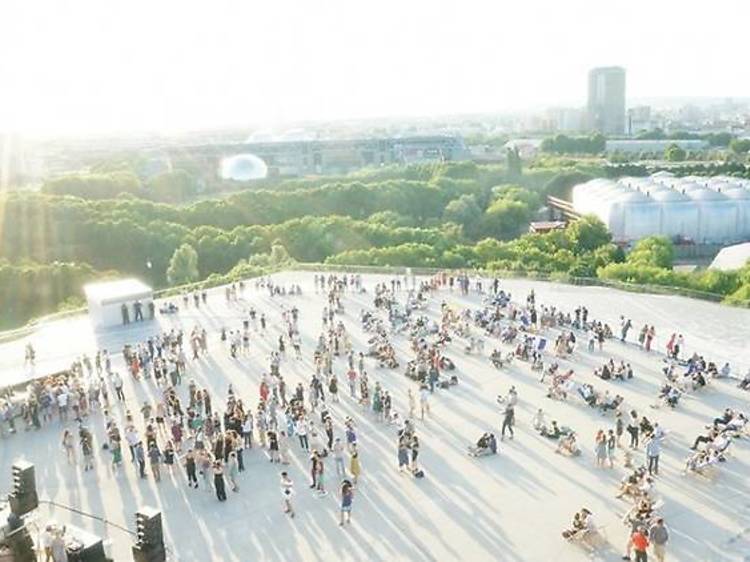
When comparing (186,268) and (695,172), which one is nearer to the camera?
(186,268)

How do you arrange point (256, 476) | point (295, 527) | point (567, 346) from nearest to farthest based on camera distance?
point (295, 527)
point (256, 476)
point (567, 346)

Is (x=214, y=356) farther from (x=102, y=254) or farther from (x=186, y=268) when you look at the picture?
(x=102, y=254)

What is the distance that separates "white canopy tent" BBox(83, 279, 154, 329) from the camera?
29.5 metres

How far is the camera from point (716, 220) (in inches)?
2530

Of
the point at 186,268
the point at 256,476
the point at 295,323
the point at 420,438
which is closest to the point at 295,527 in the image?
the point at 256,476

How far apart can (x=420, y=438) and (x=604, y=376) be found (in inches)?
275

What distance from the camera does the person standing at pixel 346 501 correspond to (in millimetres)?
14453

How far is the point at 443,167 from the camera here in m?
94.2

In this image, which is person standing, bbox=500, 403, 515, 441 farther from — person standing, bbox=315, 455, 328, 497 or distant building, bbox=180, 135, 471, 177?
distant building, bbox=180, 135, 471, 177

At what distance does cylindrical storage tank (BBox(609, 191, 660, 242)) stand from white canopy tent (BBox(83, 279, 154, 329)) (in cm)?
4409

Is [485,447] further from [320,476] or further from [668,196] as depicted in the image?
[668,196]

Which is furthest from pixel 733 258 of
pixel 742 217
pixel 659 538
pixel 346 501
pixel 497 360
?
pixel 346 501

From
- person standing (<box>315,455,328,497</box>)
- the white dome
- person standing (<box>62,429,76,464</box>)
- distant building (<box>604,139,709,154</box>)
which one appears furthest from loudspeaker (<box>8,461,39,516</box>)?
distant building (<box>604,139,709,154</box>)

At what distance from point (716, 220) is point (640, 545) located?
190 ft
